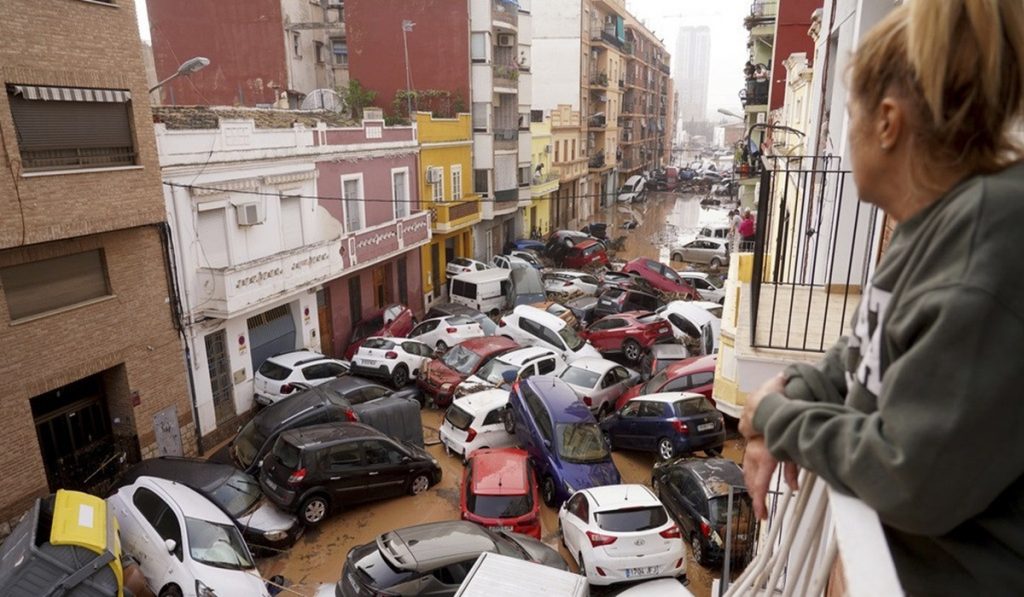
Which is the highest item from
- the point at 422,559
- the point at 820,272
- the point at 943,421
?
the point at 943,421

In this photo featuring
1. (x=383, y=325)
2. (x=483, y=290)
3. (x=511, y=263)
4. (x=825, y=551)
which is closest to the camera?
(x=825, y=551)

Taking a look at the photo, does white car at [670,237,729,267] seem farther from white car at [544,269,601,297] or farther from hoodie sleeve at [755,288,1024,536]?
hoodie sleeve at [755,288,1024,536]

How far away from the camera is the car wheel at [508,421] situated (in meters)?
13.1

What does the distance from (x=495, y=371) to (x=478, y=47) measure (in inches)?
689

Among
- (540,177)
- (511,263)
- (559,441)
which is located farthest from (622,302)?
(540,177)

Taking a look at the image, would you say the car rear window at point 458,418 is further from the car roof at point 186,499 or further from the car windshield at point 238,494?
the car roof at point 186,499

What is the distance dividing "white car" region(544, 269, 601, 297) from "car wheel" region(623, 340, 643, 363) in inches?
254

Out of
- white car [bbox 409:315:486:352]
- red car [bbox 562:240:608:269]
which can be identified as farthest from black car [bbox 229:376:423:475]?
red car [bbox 562:240:608:269]

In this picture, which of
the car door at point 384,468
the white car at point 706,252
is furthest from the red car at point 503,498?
the white car at point 706,252

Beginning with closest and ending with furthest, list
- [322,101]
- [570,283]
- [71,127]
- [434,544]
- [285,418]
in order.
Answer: [434,544] → [71,127] → [285,418] → [322,101] → [570,283]

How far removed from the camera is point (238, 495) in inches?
411

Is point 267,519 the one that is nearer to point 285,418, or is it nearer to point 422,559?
A: point 285,418

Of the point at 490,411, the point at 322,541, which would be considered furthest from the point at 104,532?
the point at 490,411

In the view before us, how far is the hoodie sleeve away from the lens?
1027 millimetres
